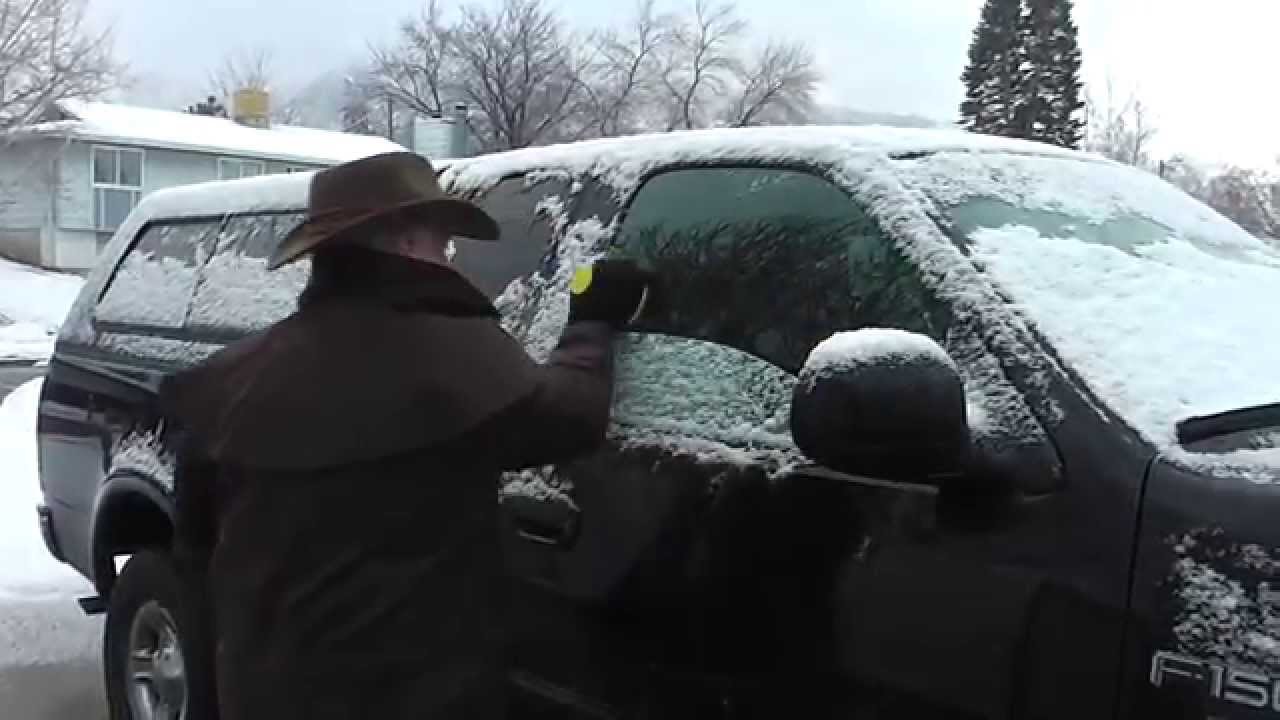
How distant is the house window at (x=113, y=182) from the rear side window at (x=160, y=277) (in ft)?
115

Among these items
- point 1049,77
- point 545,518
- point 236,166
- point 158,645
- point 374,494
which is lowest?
point 158,645

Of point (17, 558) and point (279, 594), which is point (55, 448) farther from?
point (279, 594)

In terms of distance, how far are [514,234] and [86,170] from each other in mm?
37317

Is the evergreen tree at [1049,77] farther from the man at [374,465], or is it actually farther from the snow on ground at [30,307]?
the man at [374,465]

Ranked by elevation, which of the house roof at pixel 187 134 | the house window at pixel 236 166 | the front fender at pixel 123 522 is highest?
the house roof at pixel 187 134

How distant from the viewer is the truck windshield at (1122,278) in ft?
7.14

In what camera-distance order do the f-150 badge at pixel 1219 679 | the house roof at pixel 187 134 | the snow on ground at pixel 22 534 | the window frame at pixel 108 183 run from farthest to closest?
the window frame at pixel 108 183, the house roof at pixel 187 134, the snow on ground at pixel 22 534, the f-150 badge at pixel 1219 679

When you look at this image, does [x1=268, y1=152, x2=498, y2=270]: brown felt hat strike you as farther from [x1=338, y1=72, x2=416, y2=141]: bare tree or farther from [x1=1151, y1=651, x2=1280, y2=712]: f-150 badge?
[x1=338, y1=72, x2=416, y2=141]: bare tree

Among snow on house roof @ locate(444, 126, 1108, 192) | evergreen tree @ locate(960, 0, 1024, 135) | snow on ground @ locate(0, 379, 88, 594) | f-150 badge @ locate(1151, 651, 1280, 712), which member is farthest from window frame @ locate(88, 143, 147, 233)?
f-150 badge @ locate(1151, 651, 1280, 712)

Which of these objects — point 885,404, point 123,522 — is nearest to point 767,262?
point 885,404

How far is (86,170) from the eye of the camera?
122ft

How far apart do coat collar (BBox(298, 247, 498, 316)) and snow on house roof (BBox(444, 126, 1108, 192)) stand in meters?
0.89

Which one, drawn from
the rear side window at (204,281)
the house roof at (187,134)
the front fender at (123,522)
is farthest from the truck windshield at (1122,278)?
the house roof at (187,134)

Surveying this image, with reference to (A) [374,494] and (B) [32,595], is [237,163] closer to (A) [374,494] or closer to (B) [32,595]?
(B) [32,595]
